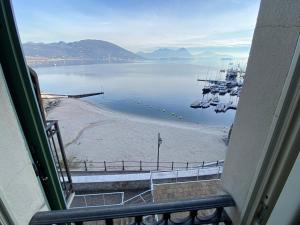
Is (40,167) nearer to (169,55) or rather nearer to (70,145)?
(70,145)

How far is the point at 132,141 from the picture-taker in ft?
39.7

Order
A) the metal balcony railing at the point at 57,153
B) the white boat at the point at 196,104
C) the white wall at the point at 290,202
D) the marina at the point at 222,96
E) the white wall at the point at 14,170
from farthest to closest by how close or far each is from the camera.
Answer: the white boat at the point at 196,104
the marina at the point at 222,96
the metal balcony railing at the point at 57,153
the white wall at the point at 14,170
the white wall at the point at 290,202

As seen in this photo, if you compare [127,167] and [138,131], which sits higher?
[127,167]

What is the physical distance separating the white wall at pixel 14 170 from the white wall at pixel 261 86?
0.87 m

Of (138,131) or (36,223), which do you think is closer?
(36,223)

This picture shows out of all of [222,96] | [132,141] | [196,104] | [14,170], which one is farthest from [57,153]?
[222,96]

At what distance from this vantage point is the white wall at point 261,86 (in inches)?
20.1

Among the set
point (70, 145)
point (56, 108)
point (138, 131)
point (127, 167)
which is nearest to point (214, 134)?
point (138, 131)

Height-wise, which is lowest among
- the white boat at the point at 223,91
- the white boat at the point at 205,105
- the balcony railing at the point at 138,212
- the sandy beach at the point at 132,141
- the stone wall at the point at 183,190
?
the white boat at the point at 205,105

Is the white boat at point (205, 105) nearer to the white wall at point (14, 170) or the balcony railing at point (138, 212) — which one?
the balcony railing at point (138, 212)

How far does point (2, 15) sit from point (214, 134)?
14268 mm

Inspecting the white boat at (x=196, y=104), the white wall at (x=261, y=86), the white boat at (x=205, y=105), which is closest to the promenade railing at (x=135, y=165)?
the white wall at (x=261, y=86)

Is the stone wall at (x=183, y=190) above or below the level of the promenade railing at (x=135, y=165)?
above

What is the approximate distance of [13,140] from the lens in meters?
0.69
